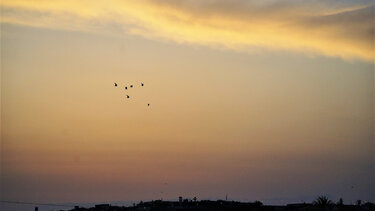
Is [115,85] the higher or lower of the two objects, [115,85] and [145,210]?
the higher

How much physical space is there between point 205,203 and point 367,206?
24.4m

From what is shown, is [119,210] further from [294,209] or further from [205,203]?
[294,209]

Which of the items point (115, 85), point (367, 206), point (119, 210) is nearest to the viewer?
point (115, 85)

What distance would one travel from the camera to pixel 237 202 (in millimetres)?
124188

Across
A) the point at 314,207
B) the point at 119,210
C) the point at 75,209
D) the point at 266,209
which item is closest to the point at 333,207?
the point at 314,207

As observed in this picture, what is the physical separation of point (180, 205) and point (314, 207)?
21211 millimetres

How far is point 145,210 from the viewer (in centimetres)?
11838

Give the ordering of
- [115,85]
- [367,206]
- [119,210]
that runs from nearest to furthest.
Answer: [115,85], [367,206], [119,210]

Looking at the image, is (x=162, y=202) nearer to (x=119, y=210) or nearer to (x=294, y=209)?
(x=119, y=210)

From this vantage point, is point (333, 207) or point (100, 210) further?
point (100, 210)

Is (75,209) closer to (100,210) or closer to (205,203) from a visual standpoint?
(100,210)

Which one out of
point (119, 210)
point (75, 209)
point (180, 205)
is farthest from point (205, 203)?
point (75, 209)

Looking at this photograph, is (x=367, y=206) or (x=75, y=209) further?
(x=75, y=209)

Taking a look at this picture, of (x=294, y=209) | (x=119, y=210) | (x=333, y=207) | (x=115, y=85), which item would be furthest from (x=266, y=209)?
(x=115, y=85)
